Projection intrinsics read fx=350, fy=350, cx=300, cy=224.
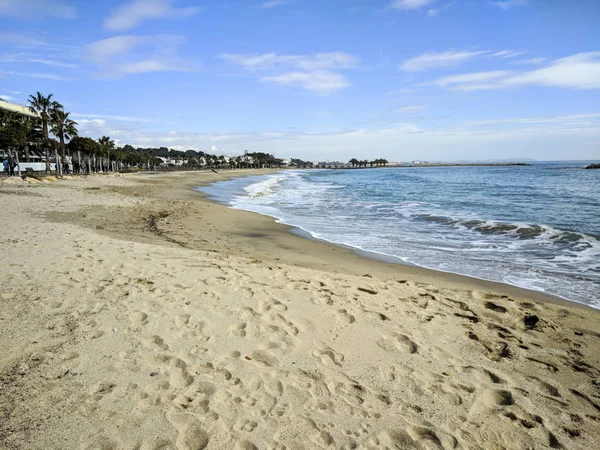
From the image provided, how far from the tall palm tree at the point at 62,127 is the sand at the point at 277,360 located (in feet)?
186

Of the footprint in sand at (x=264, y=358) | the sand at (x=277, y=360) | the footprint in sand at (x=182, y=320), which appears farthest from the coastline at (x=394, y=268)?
the footprint in sand at (x=264, y=358)

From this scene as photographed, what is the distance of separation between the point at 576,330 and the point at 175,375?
16.4ft

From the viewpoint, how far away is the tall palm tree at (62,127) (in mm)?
51541

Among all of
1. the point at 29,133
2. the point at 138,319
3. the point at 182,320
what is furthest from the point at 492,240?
the point at 29,133

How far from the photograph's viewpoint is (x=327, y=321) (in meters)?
4.37

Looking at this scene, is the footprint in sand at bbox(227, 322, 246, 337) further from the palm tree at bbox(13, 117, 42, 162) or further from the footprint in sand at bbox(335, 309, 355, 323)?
the palm tree at bbox(13, 117, 42, 162)

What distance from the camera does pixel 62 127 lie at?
2095 inches

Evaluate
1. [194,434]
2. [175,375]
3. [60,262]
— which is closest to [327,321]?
[175,375]

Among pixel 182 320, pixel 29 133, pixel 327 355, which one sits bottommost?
pixel 327 355

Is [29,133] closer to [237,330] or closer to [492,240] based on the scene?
[492,240]

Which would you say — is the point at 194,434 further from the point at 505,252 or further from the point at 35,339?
the point at 505,252

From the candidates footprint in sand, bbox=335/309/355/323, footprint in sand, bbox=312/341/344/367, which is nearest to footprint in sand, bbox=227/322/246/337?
footprint in sand, bbox=312/341/344/367

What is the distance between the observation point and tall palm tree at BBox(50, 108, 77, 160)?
5154 centimetres

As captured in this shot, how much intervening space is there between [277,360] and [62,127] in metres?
63.4
